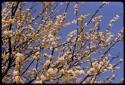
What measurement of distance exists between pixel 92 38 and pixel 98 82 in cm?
210

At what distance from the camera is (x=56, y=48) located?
7.04 metres

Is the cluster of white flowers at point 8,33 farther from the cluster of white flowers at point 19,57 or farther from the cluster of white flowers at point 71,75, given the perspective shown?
the cluster of white flowers at point 71,75

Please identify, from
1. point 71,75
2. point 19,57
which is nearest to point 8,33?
point 19,57

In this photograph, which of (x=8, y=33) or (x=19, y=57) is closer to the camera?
(x=19, y=57)

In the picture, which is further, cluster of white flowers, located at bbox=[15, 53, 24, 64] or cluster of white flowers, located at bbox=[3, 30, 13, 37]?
cluster of white flowers, located at bbox=[3, 30, 13, 37]

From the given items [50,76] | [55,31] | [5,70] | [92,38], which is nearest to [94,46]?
[92,38]

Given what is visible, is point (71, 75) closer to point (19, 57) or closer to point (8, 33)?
point (19, 57)

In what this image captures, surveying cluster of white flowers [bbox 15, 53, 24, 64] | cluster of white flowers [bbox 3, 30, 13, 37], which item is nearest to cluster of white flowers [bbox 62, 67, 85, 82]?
cluster of white flowers [bbox 15, 53, 24, 64]

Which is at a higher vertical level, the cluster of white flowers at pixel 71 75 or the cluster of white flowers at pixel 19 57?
the cluster of white flowers at pixel 19 57

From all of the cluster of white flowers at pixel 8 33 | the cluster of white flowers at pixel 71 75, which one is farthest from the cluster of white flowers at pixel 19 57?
the cluster of white flowers at pixel 8 33

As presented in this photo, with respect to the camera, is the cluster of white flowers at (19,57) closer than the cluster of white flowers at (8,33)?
Yes

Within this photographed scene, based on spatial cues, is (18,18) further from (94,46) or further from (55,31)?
(94,46)

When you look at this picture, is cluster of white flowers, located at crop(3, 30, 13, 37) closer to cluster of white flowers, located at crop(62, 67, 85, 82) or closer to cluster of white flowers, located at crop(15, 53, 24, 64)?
cluster of white flowers, located at crop(15, 53, 24, 64)

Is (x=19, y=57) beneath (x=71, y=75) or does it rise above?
above
